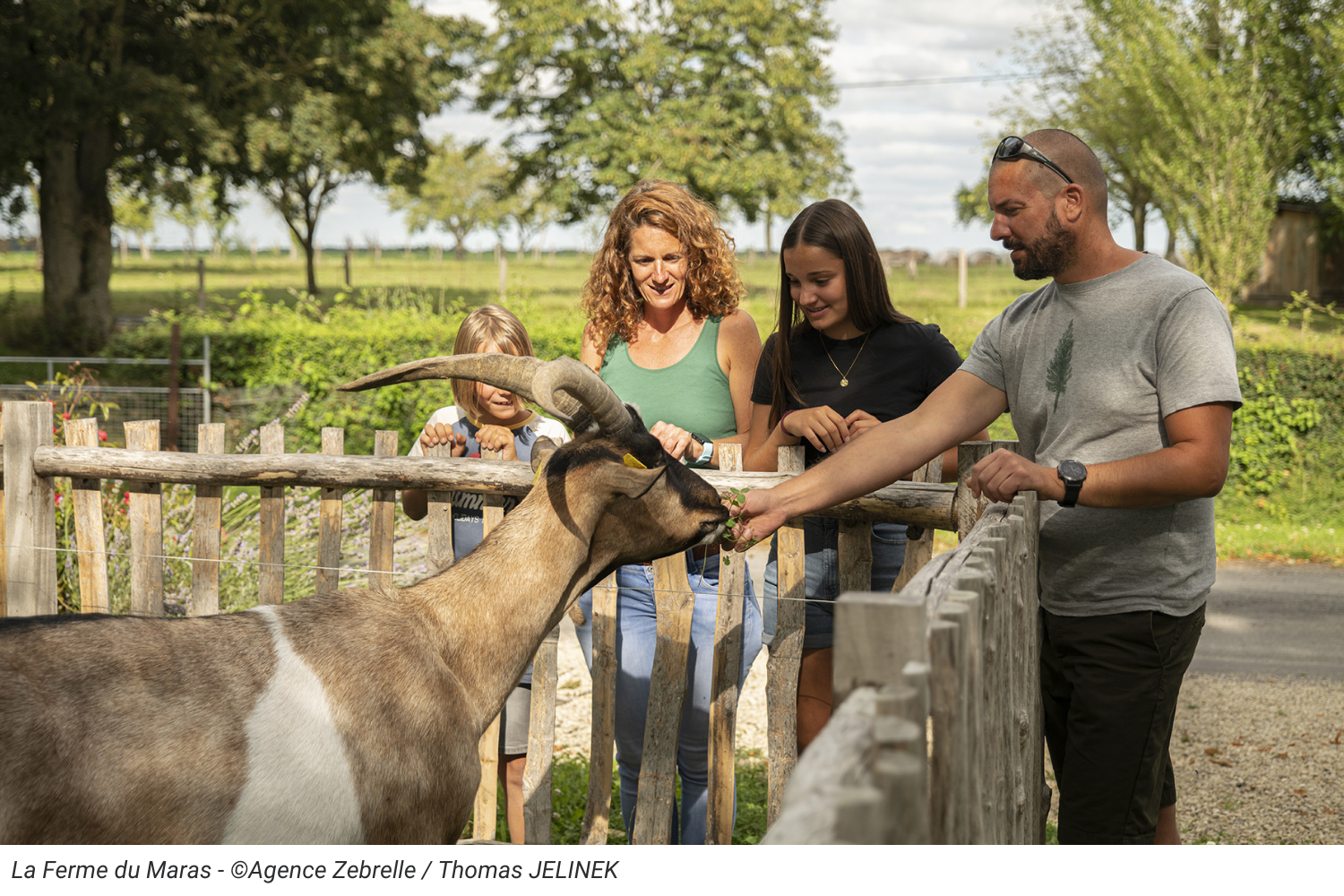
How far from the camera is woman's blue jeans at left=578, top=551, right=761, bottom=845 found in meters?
3.68

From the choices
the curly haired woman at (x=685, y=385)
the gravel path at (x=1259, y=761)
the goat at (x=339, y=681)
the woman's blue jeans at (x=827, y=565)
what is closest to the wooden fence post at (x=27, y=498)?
the goat at (x=339, y=681)

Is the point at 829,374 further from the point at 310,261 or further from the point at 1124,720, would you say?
the point at 310,261

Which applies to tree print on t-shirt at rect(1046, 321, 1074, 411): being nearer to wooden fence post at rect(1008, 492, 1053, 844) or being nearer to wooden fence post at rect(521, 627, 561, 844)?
wooden fence post at rect(1008, 492, 1053, 844)

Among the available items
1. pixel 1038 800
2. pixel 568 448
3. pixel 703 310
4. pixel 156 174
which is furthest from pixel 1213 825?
pixel 156 174

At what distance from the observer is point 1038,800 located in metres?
3.24

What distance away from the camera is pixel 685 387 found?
3666 mm

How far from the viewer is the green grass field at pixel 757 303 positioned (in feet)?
37.7

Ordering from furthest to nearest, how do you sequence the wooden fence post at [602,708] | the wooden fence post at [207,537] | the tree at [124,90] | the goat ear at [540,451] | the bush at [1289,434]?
the tree at [124,90], the bush at [1289,434], the wooden fence post at [207,537], the wooden fence post at [602,708], the goat ear at [540,451]

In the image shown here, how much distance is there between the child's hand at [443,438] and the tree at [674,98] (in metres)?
25.3

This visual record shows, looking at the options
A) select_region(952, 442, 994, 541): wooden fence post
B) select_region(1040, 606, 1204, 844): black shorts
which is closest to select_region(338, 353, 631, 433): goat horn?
select_region(952, 442, 994, 541): wooden fence post

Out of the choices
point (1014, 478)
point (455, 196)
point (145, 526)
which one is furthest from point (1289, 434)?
point (455, 196)

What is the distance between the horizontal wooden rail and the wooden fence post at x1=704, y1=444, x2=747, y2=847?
12.6 inches

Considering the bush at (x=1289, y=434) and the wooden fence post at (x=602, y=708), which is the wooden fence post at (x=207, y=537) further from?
the bush at (x=1289, y=434)

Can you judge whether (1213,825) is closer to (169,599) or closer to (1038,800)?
(1038,800)
